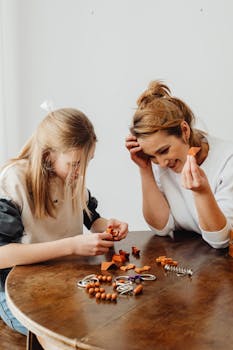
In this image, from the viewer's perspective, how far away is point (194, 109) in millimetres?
2547

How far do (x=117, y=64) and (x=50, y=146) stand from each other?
1226mm

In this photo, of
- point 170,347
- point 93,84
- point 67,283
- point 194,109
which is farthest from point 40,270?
point 93,84

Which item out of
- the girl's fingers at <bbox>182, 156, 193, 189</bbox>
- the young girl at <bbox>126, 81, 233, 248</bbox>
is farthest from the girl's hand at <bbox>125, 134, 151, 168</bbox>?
the girl's fingers at <bbox>182, 156, 193, 189</bbox>

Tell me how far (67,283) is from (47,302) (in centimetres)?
14

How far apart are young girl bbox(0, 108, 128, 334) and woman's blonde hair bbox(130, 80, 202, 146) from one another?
0.18 m

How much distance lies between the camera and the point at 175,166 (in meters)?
1.87

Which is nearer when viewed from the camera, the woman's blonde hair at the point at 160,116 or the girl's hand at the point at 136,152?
the woman's blonde hair at the point at 160,116

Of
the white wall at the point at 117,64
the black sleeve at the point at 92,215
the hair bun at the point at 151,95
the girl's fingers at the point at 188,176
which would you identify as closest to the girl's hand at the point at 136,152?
the hair bun at the point at 151,95

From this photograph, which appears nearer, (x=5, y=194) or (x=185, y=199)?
(x=5, y=194)

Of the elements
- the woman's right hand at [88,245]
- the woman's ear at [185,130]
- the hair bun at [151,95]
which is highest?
the hair bun at [151,95]

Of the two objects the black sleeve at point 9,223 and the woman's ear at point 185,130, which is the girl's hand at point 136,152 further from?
the black sleeve at point 9,223

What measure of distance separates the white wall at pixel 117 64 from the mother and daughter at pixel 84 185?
2.21 ft

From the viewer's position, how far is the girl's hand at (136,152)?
6.09ft

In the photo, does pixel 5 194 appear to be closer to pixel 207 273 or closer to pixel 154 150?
pixel 154 150
